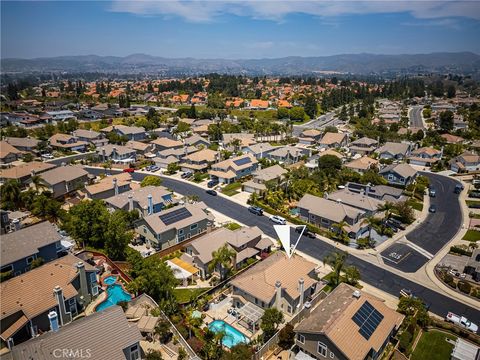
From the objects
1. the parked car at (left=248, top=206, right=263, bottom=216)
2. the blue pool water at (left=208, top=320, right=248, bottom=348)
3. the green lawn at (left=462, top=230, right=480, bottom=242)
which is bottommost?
the blue pool water at (left=208, top=320, right=248, bottom=348)

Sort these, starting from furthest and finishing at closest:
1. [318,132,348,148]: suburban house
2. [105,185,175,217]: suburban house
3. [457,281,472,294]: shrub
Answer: [318,132,348,148]: suburban house
[105,185,175,217]: suburban house
[457,281,472,294]: shrub

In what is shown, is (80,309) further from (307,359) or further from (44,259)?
(307,359)

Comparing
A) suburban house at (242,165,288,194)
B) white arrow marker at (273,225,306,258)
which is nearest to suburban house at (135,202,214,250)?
white arrow marker at (273,225,306,258)

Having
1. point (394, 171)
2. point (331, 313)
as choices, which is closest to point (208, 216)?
point (331, 313)

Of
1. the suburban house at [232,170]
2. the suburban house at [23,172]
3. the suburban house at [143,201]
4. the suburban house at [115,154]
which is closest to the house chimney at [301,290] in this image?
the suburban house at [143,201]

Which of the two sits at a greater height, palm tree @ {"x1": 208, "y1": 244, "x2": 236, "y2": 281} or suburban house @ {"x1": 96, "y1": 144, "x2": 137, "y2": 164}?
suburban house @ {"x1": 96, "y1": 144, "x2": 137, "y2": 164}

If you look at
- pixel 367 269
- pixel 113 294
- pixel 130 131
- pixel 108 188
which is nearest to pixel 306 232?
pixel 367 269

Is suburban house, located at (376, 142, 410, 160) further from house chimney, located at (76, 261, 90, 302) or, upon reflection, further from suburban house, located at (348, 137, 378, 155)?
house chimney, located at (76, 261, 90, 302)
